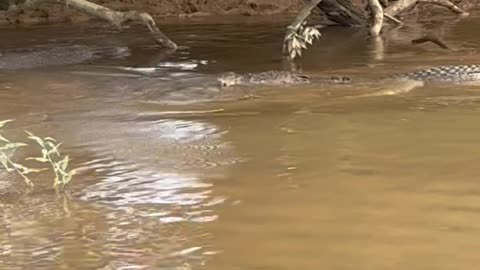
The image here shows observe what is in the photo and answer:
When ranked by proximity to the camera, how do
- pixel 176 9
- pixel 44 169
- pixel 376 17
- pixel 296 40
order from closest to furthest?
pixel 44 169
pixel 296 40
pixel 376 17
pixel 176 9

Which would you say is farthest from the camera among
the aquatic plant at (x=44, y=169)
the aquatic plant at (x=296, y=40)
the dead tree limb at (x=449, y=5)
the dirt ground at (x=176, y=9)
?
the dirt ground at (x=176, y=9)

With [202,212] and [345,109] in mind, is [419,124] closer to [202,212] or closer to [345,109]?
→ [345,109]

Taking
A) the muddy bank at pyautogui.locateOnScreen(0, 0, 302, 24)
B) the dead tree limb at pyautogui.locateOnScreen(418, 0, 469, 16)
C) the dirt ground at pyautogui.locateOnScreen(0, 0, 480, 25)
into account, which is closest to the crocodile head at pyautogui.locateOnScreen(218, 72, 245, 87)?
the dead tree limb at pyautogui.locateOnScreen(418, 0, 469, 16)

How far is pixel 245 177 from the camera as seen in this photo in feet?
15.9

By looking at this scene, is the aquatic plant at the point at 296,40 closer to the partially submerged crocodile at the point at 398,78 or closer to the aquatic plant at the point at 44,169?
the partially submerged crocodile at the point at 398,78

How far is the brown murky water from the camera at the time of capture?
367 cm

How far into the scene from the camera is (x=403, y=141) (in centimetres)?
554

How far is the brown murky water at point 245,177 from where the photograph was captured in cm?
367

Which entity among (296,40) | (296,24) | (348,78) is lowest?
(348,78)

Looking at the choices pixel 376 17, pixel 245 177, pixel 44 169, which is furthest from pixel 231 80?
pixel 376 17

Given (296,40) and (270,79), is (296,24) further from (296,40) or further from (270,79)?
(270,79)

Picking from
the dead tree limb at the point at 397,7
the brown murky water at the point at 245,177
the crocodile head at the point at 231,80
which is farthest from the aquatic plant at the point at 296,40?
the dead tree limb at the point at 397,7

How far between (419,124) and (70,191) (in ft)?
7.67

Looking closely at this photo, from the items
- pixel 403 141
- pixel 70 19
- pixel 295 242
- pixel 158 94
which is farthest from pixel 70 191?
pixel 70 19
